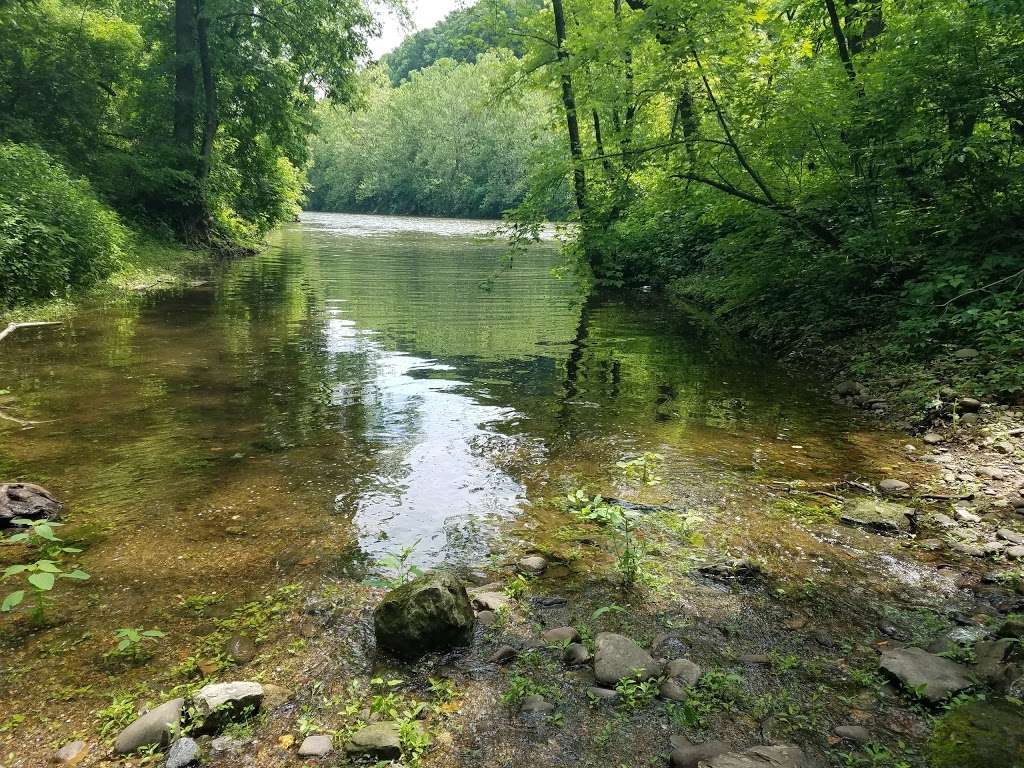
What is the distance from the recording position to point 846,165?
9922mm

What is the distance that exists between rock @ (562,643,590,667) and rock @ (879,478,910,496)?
3.19 m

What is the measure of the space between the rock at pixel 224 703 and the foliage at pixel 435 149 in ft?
198

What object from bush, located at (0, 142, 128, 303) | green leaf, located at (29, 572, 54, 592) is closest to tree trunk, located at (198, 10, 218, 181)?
bush, located at (0, 142, 128, 303)

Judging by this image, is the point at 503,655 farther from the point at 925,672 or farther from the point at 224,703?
the point at 925,672

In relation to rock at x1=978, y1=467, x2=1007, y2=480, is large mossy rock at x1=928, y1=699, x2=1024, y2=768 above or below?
below

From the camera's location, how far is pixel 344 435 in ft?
22.3

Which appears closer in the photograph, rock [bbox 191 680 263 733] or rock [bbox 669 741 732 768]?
rock [bbox 669 741 732 768]

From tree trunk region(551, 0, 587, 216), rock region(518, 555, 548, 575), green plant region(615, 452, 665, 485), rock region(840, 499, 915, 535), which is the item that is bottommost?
rock region(518, 555, 548, 575)

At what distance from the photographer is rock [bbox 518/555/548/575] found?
4246 millimetres

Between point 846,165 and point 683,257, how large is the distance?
9.13 m

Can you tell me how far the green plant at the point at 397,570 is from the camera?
3961 millimetres

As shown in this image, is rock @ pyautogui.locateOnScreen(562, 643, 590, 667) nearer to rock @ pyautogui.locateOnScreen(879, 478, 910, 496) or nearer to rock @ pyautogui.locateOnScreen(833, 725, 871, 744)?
rock @ pyautogui.locateOnScreen(833, 725, 871, 744)

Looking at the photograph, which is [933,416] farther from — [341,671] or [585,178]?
[585,178]

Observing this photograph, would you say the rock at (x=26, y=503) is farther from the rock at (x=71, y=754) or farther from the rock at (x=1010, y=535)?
the rock at (x=1010, y=535)
